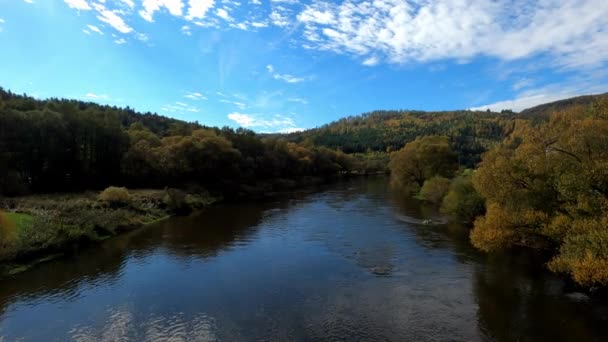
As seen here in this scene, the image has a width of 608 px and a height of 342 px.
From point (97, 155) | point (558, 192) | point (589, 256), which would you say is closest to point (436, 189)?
point (558, 192)

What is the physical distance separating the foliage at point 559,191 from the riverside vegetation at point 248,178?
59 millimetres

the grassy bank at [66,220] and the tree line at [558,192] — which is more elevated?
the tree line at [558,192]

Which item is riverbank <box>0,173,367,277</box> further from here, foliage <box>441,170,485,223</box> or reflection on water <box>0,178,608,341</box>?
foliage <box>441,170,485,223</box>

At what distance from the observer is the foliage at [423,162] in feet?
215

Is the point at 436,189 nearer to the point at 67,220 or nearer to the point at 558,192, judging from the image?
the point at 558,192

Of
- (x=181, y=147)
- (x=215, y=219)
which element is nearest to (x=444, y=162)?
(x=215, y=219)

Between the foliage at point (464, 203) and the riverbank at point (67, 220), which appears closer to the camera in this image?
the riverbank at point (67, 220)

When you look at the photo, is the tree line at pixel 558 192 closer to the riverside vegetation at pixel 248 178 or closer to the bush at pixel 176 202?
the riverside vegetation at pixel 248 178

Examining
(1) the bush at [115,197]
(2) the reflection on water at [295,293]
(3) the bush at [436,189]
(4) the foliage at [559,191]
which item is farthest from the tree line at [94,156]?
(4) the foliage at [559,191]

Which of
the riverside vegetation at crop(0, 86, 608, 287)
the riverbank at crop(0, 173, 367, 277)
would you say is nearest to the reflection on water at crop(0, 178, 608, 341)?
the riverbank at crop(0, 173, 367, 277)

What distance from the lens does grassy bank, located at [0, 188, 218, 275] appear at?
88.1 feet

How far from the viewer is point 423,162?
67562 mm

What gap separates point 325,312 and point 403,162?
178 feet

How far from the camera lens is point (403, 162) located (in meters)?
70.8
